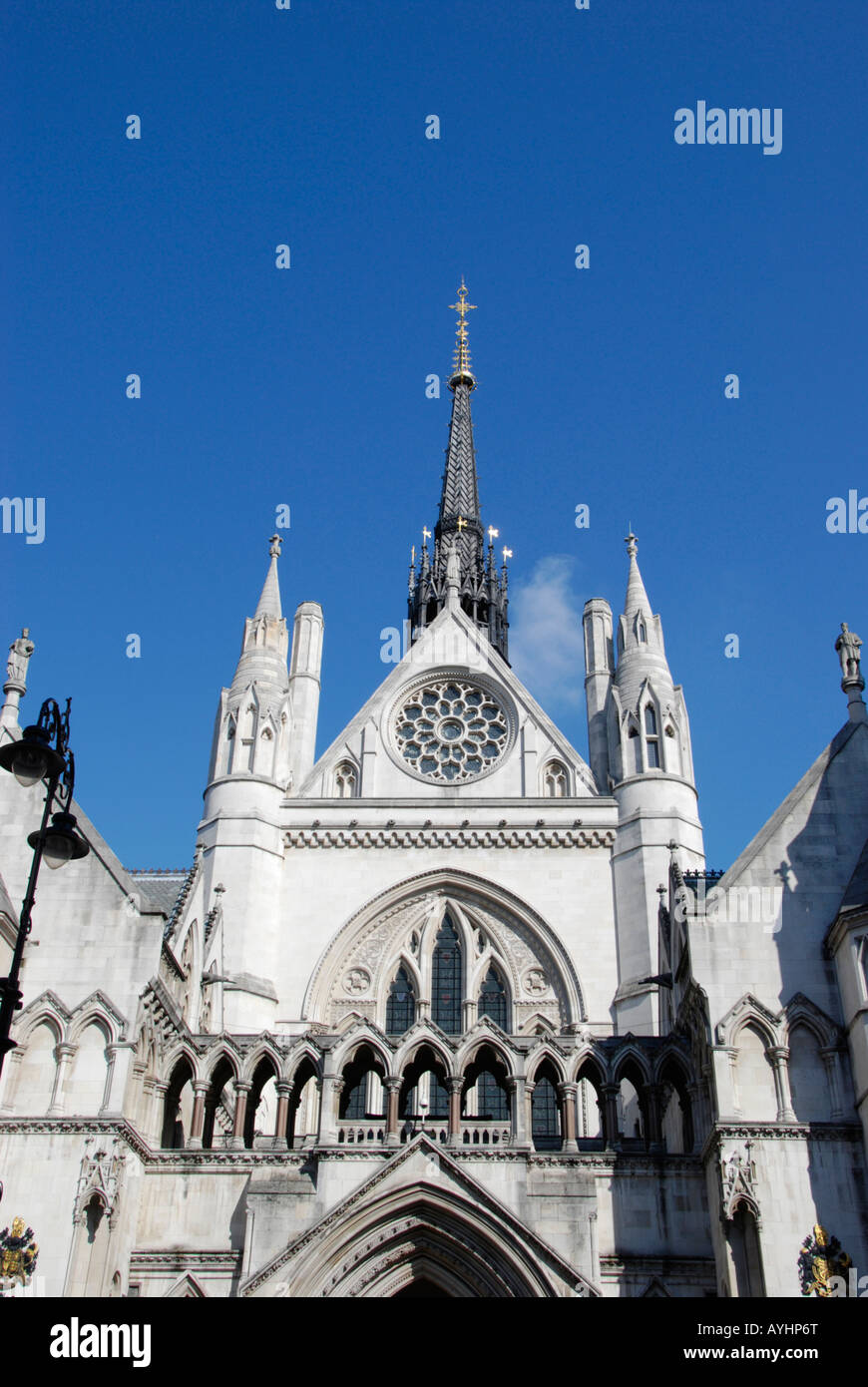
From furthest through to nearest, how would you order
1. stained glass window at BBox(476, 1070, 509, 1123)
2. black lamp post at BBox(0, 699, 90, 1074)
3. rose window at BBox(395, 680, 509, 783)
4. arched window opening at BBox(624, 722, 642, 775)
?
rose window at BBox(395, 680, 509, 783) → arched window opening at BBox(624, 722, 642, 775) → stained glass window at BBox(476, 1070, 509, 1123) → black lamp post at BBox(0, 699, 90, 1074)

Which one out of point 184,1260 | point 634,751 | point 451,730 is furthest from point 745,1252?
point 451,730

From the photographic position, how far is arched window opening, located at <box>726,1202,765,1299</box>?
18.3 meters

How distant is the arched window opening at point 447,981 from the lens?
1128 inches

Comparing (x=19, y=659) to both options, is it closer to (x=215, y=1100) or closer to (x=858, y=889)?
(x=215, y=1100)

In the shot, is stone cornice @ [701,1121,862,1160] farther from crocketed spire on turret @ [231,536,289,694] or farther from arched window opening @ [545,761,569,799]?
crocketed spire on turret @ [231,536,289,694]

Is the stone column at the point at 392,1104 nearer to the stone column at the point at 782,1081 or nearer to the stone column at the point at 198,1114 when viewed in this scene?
the stone column at the point at 198,1114

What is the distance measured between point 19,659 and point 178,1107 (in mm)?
9296

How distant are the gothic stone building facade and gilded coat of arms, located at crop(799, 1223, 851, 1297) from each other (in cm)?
15

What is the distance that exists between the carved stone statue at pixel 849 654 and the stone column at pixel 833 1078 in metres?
7.47

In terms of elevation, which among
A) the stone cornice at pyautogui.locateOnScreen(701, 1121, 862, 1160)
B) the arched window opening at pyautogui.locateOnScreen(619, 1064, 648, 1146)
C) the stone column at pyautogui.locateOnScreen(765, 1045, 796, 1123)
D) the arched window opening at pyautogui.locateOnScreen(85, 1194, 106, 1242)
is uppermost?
the arched window opening at pyautogui.locateOnScreen(619, 1064, 648, 1146)

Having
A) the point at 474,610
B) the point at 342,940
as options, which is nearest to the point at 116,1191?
the point at 342,940

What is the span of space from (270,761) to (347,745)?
233 cm

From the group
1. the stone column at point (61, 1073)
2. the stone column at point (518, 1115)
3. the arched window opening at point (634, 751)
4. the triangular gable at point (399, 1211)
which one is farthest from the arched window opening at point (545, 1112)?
the stone column at point (61, 1073)

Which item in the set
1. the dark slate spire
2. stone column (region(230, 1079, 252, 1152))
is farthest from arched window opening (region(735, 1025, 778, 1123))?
the dark slate spire
